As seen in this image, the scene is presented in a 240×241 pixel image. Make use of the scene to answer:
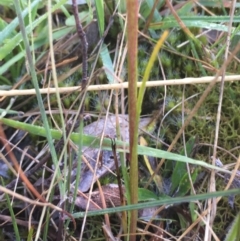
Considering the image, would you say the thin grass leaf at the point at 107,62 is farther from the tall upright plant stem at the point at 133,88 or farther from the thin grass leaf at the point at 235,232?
the thin grass leaf at the point at 235,232

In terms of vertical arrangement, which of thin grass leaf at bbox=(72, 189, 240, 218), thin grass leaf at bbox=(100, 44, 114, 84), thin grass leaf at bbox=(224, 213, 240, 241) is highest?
thin grass leaf at bbox=(100, 44, 114, 84)

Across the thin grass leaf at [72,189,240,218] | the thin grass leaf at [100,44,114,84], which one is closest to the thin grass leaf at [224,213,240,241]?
the thin grass leaf at [72,189,240,218]

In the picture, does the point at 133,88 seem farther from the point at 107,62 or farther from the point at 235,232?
the point at 107,62

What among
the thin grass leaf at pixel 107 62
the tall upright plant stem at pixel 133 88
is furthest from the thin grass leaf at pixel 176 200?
the thin grass leaf at pixel 107 62

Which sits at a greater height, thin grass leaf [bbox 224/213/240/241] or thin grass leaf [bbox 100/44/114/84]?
thin grass leaf [bbox 100/44/114/84]

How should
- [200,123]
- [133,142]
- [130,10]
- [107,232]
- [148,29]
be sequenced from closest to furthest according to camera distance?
[130,10] → [133,142] → [107,232] → [200,123] → [148,29]

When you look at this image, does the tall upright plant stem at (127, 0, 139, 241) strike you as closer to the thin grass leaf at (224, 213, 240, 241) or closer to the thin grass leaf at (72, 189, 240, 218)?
the thin grass leaf at (72, 189, 240, 218)

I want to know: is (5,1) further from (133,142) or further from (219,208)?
(219,208)

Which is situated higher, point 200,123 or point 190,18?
point 190,18

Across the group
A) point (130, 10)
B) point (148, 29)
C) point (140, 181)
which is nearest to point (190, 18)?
point (148, 29)
